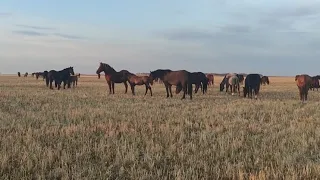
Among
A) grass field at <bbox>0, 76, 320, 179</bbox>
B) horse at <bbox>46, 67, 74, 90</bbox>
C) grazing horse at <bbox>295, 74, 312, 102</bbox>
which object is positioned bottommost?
grass field at <bbox>0, 76, 320, 179</bbox>

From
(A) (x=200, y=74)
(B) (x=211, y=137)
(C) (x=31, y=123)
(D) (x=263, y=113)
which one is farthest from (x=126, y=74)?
(B) (x=211, y=137)

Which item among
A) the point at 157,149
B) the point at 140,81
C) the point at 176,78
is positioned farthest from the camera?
the point at 140,81

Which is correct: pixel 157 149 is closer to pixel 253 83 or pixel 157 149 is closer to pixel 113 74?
pixel 253 83

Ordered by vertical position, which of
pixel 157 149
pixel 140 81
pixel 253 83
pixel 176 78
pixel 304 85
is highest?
pixel 176 78

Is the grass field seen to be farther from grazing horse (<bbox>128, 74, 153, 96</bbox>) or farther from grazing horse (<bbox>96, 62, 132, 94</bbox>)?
grazing horse (<bbox>96, 62, 132, 94</bbox>)

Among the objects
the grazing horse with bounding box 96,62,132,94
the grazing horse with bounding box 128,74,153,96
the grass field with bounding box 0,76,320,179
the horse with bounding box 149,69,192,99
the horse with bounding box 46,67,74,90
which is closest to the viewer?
the grass field with bounding box 0,76,320,179

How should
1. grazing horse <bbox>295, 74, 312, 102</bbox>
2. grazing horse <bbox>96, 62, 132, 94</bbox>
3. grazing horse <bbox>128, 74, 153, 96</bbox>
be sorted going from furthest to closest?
grazing horse <bbox>96, 62, 132, 94</bbox> → grazing horse <bbox>128, 74, 153, 96</bbox> → grazing horse <bbox>295, 74, 312, 102</bbox>

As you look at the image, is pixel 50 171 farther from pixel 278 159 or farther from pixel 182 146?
pixel 278 159

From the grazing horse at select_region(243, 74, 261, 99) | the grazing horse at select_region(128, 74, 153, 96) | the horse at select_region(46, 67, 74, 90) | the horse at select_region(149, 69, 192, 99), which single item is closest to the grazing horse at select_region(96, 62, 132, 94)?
the grazing horse at select_region(128, 74, 153, 96)

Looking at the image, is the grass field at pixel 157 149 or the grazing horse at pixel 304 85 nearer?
the grass field at pixel 157 149

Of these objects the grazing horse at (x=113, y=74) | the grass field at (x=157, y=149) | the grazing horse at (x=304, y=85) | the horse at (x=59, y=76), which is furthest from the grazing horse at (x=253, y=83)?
the horse at (x=59, y=76)

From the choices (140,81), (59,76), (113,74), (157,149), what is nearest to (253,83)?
(140,81)

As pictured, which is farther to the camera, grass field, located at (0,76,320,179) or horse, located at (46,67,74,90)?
horse, located at (46,67,74,90)

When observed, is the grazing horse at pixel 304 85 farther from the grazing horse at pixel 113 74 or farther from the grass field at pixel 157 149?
the grass field at pixel 157 149
